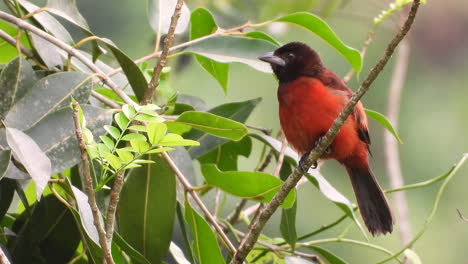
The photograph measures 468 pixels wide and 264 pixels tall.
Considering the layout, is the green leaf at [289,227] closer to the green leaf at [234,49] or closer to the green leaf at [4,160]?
the green leaf at [234,49]

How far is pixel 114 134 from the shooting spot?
2.15m

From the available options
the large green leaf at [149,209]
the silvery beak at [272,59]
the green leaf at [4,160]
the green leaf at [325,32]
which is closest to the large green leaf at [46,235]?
the large green leaf at [149,209]

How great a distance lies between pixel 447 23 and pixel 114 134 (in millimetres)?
12462

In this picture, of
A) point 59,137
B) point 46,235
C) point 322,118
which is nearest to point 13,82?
point 59,137

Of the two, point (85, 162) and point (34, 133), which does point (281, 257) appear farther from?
point (85, 162)

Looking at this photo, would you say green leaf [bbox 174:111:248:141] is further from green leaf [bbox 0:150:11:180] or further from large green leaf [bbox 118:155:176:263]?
green leaf [bbox 0:150:11:180]

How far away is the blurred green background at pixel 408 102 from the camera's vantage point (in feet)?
34.7

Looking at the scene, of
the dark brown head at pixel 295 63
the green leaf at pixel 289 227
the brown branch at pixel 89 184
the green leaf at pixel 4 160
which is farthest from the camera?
the dark brown head at pixel 295 63

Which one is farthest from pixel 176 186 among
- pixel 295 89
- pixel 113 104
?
pixel 295 89

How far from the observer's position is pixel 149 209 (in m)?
2.74

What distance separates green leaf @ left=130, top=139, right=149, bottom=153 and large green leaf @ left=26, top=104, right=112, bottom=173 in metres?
0.44

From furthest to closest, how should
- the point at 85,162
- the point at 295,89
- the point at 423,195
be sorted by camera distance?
the point at 423,195, the point at 295,89, the point at 85,162

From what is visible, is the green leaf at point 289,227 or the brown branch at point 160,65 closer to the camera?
the brown branch at point 160,65

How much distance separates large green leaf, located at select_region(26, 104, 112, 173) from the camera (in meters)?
2.47
